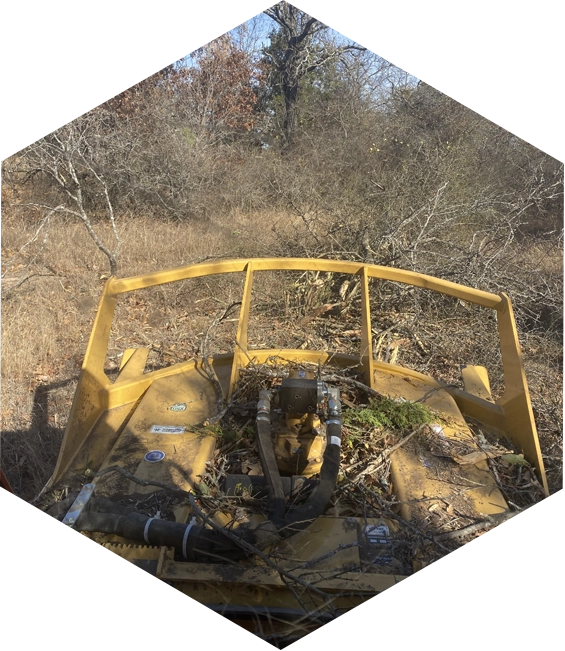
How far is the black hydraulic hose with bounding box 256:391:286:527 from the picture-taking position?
2.15 m

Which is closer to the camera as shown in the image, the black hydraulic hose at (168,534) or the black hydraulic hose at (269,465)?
the black hydraulic hose at (168,534)

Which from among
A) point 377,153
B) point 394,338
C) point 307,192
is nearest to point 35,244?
point 307,192

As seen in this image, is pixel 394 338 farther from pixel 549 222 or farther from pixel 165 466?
pixel 549 222

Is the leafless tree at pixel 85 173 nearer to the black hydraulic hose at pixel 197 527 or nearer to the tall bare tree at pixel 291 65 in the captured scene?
the tall bare tree at pixel 291 65

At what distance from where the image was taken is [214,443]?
2.94 metres

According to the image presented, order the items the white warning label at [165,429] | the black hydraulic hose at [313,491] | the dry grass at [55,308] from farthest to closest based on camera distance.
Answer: the dry grass at [55,308], the white warning label at [165,429], the black hydraulic hose at [313,491]

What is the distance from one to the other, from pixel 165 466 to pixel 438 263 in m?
5.05

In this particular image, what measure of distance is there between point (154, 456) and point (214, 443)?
0.36 m

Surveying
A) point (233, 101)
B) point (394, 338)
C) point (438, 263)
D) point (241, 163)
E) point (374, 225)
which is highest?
point (233, 101)

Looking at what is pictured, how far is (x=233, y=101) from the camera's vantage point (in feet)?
39.9

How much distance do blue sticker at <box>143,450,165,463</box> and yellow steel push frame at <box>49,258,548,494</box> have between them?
1.40ft

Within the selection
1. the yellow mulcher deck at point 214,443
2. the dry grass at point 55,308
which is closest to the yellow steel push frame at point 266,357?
the yellow mulcher deck at point 214,443

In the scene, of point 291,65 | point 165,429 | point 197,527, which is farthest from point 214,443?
A: point 291,65

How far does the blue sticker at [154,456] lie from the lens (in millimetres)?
2740
